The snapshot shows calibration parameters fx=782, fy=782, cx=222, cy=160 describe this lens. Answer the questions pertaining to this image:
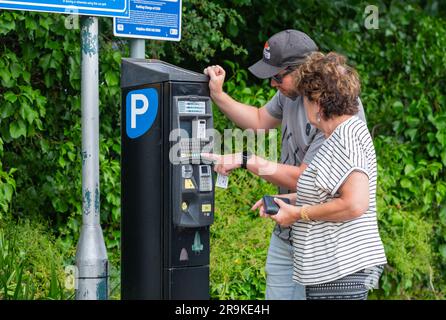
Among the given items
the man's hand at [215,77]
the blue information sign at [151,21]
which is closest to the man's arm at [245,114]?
the man's hand at [215,77]

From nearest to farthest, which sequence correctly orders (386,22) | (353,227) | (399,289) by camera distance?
1. (353,227)
2. (399,289)
3. (386,22)

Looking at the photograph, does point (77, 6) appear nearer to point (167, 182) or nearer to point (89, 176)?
point (89, 176)

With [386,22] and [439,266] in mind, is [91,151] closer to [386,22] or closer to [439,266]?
[439,266]

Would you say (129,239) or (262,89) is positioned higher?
(262,89)

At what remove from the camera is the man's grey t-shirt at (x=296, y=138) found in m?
3.52

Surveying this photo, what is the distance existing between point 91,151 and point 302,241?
1.47 meters

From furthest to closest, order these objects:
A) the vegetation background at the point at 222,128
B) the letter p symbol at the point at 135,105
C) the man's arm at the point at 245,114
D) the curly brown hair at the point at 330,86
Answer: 1. the vegetation background at the point at 222,128
2. the man's arm at the point at 245,114
3. the letter p symbol at the point at 135,105
4. the curly brown hair at the point at 330,86

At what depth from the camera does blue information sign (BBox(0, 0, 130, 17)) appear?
12.9ft

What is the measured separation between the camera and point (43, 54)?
5.57 metres

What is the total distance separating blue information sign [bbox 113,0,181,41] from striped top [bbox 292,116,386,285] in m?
1.62

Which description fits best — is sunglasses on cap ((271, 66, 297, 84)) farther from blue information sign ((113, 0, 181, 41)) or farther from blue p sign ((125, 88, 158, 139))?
blue information sign ((113, 0, 181, 41))

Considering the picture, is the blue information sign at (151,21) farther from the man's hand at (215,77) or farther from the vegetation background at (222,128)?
the vegetation background at (222,128)

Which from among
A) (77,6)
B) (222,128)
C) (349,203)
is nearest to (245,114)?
(77,6)

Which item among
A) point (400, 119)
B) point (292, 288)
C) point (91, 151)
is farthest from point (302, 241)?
point (400, 119)
